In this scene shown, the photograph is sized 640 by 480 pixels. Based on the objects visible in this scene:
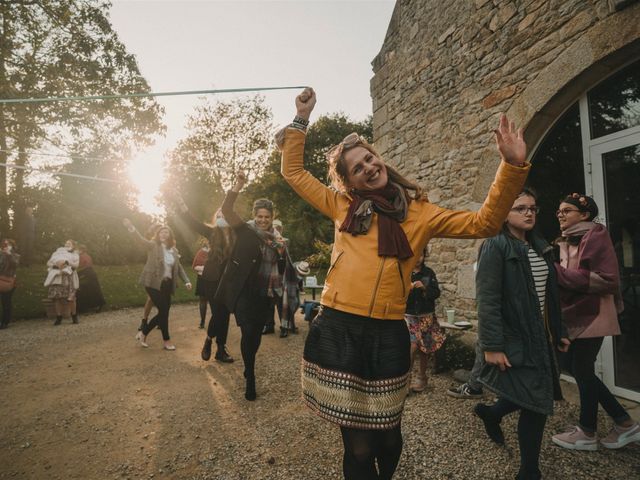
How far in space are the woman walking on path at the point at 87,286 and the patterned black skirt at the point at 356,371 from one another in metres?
10.2

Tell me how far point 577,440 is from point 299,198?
26438 mm

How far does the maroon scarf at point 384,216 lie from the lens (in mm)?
1604

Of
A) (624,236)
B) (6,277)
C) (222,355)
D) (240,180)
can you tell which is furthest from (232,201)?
(6,277)

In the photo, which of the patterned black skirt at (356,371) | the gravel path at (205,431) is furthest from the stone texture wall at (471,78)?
the patterned black skirt at (356,371)

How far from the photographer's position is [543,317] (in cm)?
242

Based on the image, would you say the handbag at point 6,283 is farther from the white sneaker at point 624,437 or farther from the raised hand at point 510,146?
the white sneaker at point 624,437

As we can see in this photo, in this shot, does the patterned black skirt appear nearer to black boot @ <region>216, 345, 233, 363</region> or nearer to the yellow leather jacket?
the yellow leather jacket

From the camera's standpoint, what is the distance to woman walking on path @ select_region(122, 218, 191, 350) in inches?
222

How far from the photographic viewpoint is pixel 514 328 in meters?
2.21

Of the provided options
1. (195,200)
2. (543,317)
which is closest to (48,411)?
(543,317)

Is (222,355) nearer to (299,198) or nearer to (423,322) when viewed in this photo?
(423,322)

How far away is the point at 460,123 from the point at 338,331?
4.71 meters

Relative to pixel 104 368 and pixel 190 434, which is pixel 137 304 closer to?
pixel 104 368

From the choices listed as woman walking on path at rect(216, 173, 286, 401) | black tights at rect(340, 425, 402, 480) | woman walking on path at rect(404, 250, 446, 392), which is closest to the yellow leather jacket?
black tights at rect(340, 425, 402, 480)
